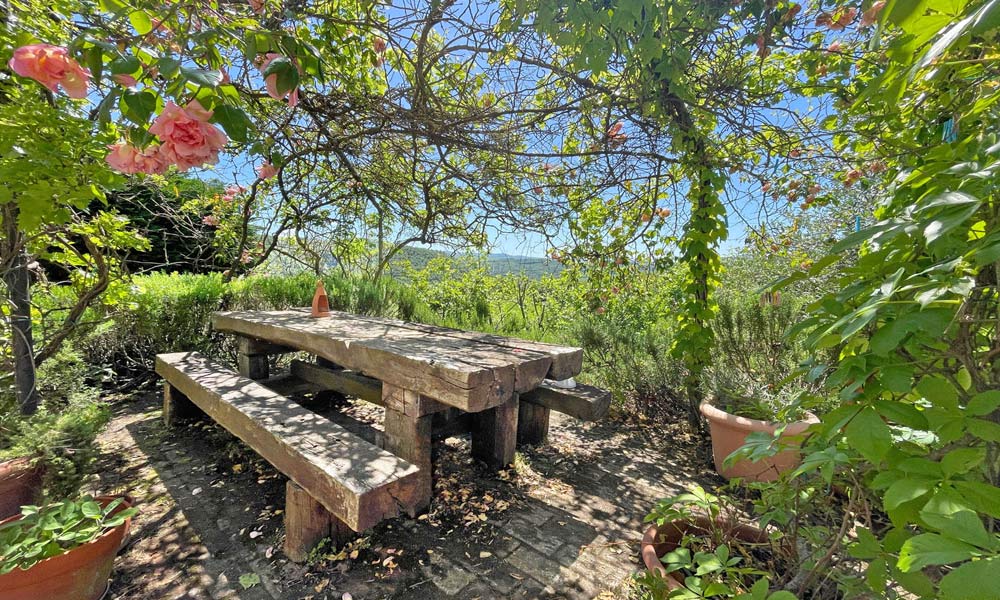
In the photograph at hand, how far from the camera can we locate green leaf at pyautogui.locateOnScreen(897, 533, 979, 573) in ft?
1.54

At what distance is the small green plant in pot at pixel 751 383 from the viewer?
2.44 meters

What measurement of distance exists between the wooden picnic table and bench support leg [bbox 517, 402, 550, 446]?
0.15 feet

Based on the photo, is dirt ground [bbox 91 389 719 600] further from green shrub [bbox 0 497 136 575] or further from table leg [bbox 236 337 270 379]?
table leg [bbox 236 337 270 379]

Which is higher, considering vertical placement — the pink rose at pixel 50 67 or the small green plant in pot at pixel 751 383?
the pink rose at pixel 50 67

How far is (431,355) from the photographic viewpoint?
2033 millimetres

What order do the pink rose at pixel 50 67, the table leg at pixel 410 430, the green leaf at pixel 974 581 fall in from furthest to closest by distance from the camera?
the table leg at pixel 410 430
the pink rose at pixel 50 67
the green leaf at pixel 974 581

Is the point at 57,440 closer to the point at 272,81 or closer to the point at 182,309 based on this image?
the point at 272,81

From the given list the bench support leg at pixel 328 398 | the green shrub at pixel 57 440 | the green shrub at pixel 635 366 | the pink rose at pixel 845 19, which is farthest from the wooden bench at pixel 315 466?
the pink rose at pixel 845 19

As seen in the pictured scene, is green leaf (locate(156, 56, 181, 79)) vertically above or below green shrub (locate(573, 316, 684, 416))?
above

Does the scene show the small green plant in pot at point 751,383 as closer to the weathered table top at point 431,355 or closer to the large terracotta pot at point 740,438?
the large terracotta pot at point 740,438

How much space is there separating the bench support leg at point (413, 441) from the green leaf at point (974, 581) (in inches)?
73.2

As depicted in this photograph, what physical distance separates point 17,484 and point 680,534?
2.89 m

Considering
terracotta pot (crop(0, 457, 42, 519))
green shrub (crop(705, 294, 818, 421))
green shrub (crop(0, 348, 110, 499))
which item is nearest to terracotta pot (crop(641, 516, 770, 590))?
green shrub (crop(705, 294, 818, 421))

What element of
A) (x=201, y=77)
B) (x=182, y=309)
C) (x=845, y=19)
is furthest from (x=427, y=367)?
(x=182, y=309)
